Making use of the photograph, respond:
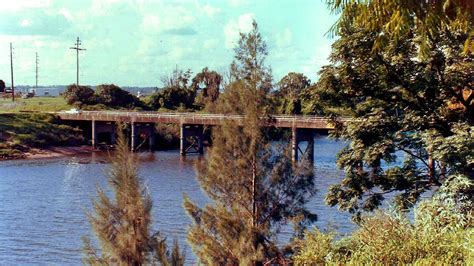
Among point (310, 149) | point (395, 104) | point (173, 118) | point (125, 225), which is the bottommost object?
point (125, 225)

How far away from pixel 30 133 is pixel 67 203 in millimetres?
36361

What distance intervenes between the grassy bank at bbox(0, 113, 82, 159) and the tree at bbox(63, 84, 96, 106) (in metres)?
15.1

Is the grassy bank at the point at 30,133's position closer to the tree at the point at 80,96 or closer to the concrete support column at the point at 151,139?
the concrete support column at the point at 151,139

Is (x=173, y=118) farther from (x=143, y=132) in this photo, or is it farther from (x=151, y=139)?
(x=143, y=132)

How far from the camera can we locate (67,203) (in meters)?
37.8

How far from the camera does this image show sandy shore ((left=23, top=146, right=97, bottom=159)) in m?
65.9

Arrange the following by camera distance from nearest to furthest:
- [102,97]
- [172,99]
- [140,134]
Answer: [140,134] < [102,97] < [172,99]

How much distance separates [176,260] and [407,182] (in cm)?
656

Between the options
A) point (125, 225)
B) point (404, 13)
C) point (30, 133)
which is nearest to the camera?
point (404, 13)

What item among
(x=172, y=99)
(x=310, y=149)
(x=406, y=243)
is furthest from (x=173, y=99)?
(x=406, y=243)

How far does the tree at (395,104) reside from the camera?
1770 cm

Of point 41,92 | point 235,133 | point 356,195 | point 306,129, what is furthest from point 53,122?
point 41,92

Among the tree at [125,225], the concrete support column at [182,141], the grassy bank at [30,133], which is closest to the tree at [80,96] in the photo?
the grassy bank at [30,133]

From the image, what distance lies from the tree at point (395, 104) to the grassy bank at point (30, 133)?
5066 cm
